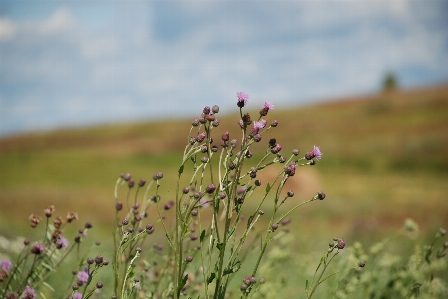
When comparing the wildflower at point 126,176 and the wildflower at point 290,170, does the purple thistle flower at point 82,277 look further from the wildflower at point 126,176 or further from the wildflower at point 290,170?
the wildflower at point 290,170

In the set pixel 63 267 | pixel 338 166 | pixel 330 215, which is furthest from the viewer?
pixel 338 166

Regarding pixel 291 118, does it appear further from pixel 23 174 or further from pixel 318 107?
pixel 23 174

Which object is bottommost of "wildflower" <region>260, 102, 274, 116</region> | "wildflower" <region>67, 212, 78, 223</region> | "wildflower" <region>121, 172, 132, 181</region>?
"wildflower" <region>67, 212, 78, 223</region>

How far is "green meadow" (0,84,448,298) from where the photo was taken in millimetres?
12172

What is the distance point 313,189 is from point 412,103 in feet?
60.9

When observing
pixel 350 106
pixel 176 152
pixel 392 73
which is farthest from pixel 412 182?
pixel 392 73

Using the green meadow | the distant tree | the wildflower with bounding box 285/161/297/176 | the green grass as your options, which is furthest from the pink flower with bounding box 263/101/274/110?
the distant tree

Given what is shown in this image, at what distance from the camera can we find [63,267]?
12.1 feet

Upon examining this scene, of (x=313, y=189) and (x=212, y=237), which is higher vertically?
(x=212, y=237)

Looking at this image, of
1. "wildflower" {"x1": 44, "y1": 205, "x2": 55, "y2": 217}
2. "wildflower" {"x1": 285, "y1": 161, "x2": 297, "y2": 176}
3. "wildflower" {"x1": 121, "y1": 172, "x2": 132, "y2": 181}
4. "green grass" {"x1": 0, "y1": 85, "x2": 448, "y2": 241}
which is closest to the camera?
"wildflower" {"x1": 285, "y1": 161, "x2": 297, "y2": 176}

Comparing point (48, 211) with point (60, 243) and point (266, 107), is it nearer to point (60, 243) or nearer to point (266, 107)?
point (60, 243)

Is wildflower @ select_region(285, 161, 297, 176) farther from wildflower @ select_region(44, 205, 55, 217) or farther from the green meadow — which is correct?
the green meadow

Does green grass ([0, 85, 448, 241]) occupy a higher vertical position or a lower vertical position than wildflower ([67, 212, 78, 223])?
lower

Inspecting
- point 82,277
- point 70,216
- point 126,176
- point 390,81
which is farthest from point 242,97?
point 390,81
